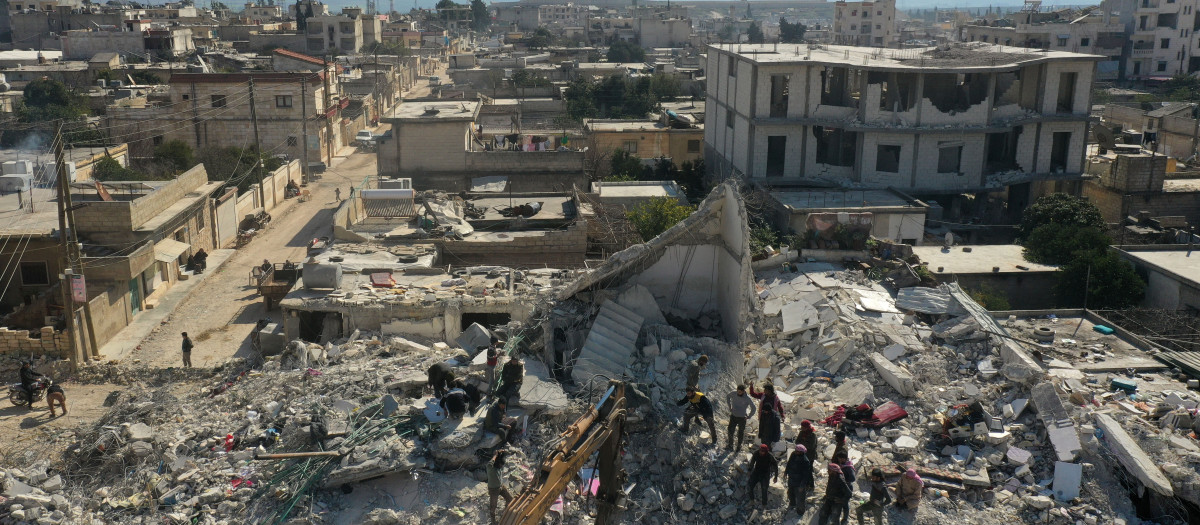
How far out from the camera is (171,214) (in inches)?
1097

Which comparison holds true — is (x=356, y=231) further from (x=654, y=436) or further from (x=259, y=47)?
(x=259, y=47)

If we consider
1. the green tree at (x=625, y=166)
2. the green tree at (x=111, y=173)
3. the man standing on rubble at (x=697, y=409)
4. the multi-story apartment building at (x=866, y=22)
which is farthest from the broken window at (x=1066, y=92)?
the multi-story apartment building at (x=866, y=22)

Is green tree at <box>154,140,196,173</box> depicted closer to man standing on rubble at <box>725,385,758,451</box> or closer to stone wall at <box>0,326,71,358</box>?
stone wall at <box>0,326,71,358</box>

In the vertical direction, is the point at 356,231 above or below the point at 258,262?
above

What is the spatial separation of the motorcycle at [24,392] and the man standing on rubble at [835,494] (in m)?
14.6

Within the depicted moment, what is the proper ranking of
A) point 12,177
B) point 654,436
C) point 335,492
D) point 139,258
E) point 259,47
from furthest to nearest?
point 259,47
point 12,177
point 139,258
point 654,436
point 335,492

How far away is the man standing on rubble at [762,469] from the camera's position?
493 inches

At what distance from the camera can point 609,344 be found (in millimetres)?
15805

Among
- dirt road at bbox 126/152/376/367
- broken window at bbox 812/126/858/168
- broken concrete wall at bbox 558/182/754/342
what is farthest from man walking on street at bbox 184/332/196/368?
broken window at bbox 812/126/858/168

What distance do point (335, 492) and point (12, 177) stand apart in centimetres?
2215

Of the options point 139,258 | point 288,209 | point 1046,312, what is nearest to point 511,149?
point 288,209

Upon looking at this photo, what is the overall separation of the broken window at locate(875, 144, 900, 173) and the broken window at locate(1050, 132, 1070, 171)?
18.9 feet

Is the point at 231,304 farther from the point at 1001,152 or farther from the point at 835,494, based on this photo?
the point at 1001,152

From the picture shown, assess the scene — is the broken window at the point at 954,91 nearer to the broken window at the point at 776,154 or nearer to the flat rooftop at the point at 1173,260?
the broken window at the point at 776,154
